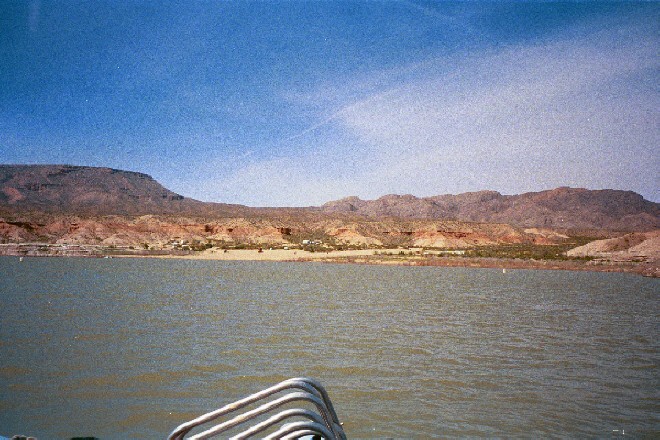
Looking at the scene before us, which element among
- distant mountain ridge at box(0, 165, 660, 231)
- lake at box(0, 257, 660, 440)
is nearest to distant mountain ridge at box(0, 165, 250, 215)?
distant mountain ridge at box(0, 165, 660, 231)

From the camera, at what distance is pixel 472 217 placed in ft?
543

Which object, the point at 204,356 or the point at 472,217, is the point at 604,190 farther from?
the point at 204,356

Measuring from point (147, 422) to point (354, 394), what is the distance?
2912 mm

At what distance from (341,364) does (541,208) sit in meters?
156

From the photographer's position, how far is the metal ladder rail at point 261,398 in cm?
288

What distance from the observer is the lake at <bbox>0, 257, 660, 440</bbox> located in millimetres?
6238

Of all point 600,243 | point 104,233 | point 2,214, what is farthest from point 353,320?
point 2,214

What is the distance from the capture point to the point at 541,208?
151 m

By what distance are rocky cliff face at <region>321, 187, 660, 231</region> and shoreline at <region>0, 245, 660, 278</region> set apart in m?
73.6

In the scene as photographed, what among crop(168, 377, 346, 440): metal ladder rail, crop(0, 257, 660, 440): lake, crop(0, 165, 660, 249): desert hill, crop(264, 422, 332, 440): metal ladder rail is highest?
crop(0, 165, 660, 249): desert hill

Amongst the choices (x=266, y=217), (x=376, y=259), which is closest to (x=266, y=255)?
(x=376, y=259)

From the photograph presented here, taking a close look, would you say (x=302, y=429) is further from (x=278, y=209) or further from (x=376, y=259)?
(x=278, y=209)

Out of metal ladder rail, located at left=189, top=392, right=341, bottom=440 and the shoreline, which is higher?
metal ladder rail, located at left=189, top=392, right=341, bottom=440

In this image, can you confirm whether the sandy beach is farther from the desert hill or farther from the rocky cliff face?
the rocky cliff face
